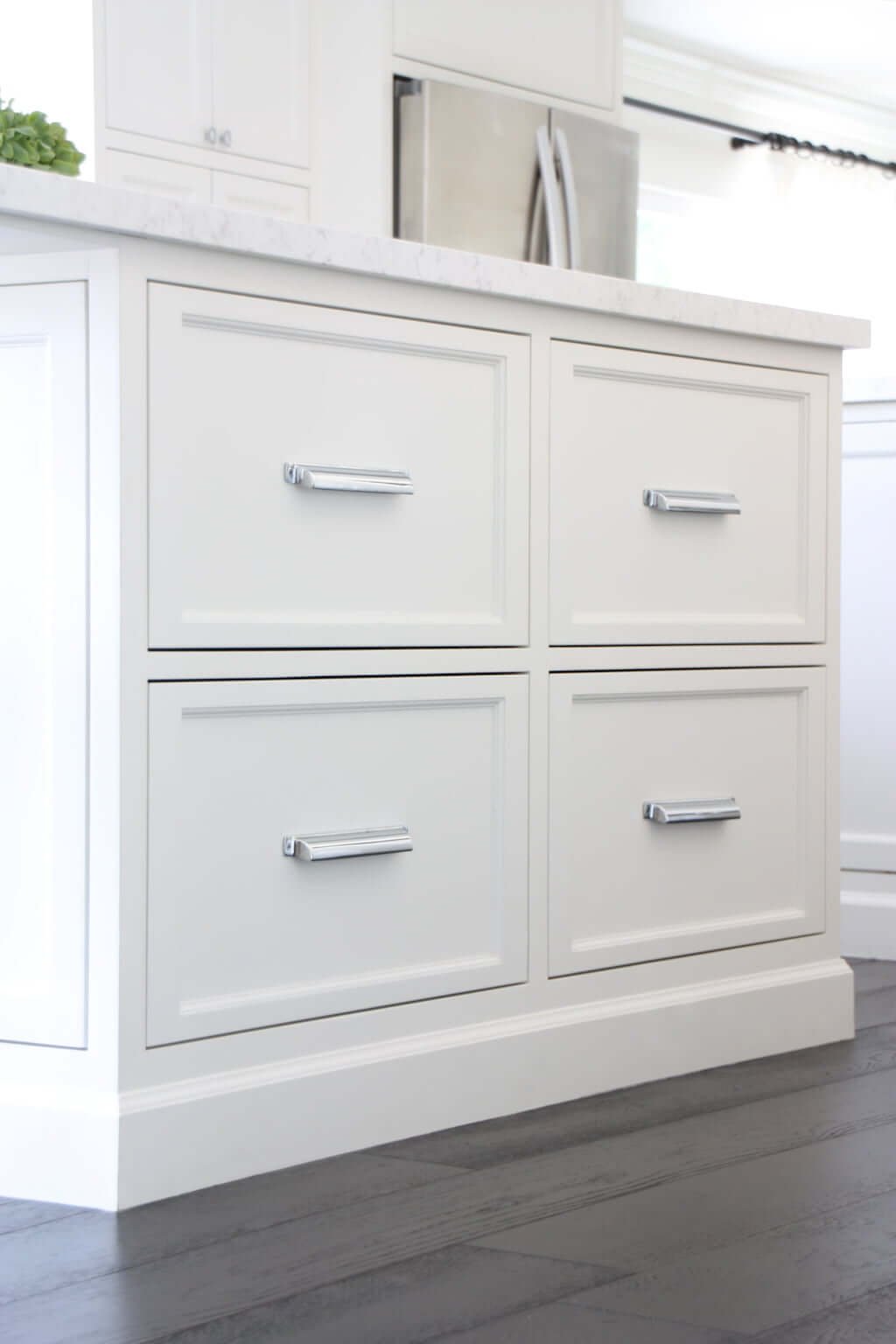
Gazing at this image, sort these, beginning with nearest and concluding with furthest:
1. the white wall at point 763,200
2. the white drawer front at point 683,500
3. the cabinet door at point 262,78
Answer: the white drawer front at point 683,500, the cabinet door at point 262,78, the white wall at point 763,200

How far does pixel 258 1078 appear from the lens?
1288 mm

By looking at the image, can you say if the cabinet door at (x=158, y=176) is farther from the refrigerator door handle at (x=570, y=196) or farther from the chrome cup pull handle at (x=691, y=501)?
the chrome cup pull handle at (x=691, y=501)

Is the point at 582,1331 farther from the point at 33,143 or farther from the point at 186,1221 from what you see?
the point at 33,143

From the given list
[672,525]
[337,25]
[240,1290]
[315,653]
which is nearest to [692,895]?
[672,525]

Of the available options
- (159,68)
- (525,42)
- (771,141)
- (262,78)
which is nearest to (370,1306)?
(159,68)

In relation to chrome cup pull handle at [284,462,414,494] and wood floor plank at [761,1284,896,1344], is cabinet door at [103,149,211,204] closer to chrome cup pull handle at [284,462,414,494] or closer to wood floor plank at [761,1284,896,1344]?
chrome cup pull handle at [284,462,414,494]

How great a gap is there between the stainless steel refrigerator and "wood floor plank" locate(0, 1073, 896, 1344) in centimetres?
232

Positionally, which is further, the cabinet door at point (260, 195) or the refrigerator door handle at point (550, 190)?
the refrigerator door handle at point (550, 190)

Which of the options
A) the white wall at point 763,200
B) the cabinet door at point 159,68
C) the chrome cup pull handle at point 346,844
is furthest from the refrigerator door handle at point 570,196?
the chrome cup pull handle at point 346,844

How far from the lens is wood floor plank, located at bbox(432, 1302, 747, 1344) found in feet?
3.18

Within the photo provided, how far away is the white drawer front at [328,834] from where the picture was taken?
4.09 ft

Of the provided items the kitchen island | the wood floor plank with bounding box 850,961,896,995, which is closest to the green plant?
the kitchen island

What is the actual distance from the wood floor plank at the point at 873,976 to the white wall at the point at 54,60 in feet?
7.45

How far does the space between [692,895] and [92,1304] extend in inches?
34.7
